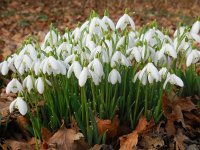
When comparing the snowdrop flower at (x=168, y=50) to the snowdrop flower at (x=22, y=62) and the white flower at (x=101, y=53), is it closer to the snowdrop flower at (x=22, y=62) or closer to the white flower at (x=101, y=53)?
the white flower at (x=101, y=53)

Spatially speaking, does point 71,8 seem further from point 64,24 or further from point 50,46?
point 50,46

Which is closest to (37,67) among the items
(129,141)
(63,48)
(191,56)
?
(63,48)

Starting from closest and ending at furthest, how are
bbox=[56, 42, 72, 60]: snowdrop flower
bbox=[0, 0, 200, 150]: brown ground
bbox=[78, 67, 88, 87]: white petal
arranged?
bbox=[78, 67, 88, 87]: white petal
bbox=[56, 42, 72, 60]: snowdrop flower
bbox=[0, 0, 200, 150]: brown ground

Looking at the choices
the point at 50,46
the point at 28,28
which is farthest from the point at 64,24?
the point at 50,46

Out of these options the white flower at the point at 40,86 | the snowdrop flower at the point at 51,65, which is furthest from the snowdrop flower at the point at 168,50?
the white flower at the point at 40,86

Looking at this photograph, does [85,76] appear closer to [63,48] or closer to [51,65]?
[51,65]

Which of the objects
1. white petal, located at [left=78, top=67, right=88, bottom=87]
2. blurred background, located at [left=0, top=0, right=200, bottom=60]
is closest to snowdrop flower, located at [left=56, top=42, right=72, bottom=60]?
white petal, located at [left=78, top=67, right=88, bottom=87]

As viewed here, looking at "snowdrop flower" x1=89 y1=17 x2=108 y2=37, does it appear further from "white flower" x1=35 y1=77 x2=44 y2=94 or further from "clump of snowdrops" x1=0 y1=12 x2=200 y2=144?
"white flower" x1=35 y1=77 x2=44 y2=94
